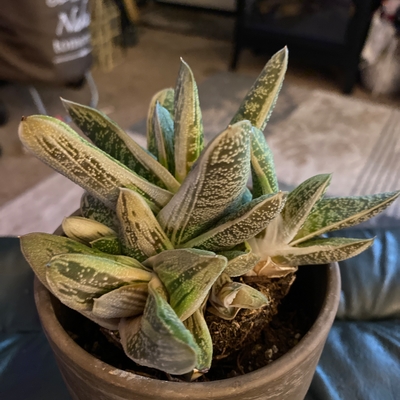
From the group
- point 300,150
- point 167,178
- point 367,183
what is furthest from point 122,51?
point 167,178

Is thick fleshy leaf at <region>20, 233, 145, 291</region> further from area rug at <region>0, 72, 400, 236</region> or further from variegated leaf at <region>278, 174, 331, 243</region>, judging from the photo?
area rug at <region>0, 72, 400, 236</region>

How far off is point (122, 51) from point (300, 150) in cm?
128

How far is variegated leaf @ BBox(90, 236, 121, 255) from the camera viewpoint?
35 centimetres

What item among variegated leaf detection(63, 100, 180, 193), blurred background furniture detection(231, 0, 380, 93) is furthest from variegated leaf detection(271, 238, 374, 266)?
blurred background furniture detection(231, 0, 380, 93)

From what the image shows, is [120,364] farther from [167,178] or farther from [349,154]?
[349,154]

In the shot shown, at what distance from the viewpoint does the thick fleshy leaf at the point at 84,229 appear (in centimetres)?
35

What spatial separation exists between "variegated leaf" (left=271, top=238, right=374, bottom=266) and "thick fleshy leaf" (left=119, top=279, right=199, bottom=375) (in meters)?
0.12

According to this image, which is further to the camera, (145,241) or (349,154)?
(349,154)

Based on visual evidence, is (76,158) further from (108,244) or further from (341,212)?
(341,212)

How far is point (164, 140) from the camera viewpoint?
39 centimetres

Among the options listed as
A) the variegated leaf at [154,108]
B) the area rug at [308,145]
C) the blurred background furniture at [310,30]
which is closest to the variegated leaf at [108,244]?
the variegated leaf at [154,108]

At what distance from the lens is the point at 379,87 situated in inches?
78.4

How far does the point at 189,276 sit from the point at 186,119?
130 mm

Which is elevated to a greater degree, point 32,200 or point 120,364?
point 120,364
